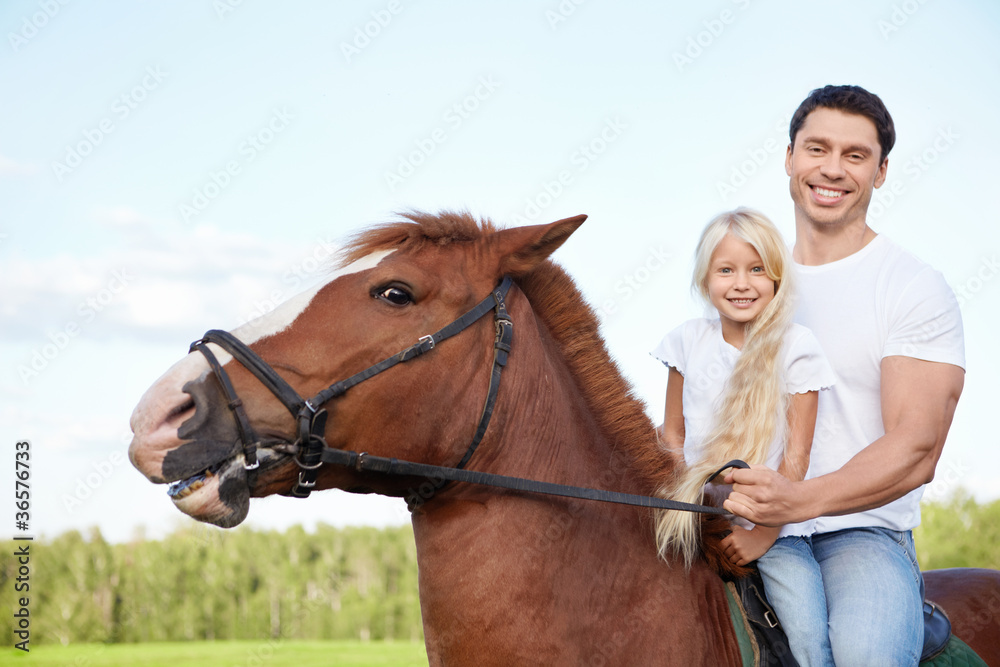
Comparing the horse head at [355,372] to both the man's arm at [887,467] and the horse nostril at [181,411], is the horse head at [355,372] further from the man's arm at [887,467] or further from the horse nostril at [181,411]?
the man's arm at [887,467]

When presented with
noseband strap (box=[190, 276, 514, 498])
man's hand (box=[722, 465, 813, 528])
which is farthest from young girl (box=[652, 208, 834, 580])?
noseband strap (box=[190, 276, 514, 498])

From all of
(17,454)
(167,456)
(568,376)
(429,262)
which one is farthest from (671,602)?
(17,454)

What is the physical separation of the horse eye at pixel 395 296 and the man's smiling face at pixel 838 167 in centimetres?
219

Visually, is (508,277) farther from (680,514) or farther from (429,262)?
(680,514)

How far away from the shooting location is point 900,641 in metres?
2.69

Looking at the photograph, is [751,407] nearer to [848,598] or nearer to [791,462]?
[791,462]

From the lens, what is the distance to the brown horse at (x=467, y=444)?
2551 mm

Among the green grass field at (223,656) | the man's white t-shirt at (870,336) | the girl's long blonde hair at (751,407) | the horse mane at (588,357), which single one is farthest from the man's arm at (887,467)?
the green grass field at (223,656)

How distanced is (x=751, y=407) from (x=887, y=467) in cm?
57

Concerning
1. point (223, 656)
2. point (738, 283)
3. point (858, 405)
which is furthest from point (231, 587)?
point (858, 405)

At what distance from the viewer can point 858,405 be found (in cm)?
319

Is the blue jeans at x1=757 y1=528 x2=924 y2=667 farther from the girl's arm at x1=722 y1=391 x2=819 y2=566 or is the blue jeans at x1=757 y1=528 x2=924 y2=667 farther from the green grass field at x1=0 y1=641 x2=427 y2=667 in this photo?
the green grass field at x1=0 y1=641 x2=427 y2=667

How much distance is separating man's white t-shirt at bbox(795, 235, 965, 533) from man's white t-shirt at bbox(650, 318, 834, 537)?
0.82ft

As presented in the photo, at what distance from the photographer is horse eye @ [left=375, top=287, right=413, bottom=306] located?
2844 mm
